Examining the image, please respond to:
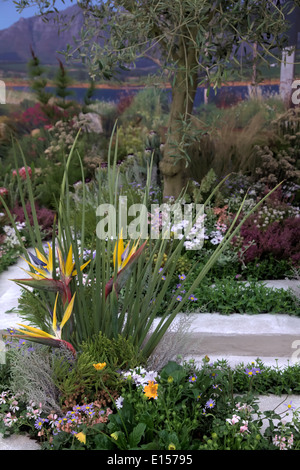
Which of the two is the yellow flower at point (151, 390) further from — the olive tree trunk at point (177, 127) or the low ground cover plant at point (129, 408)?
the olive tree trunk at point (177, 127)

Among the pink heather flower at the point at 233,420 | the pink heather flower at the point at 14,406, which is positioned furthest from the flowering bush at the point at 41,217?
the pink heather flower at the point at 233,420

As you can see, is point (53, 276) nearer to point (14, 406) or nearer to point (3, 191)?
point (14, 406)

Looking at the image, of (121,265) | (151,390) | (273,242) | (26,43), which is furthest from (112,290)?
(26,43)

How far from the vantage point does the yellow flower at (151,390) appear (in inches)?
89.4

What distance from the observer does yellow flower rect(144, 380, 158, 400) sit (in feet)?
7.45

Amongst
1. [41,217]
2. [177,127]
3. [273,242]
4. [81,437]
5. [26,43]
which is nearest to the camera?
[81,437]

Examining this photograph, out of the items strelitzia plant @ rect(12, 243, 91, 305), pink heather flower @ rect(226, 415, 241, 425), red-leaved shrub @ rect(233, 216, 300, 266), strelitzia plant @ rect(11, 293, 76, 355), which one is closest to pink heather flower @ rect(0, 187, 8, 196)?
red-leaved shrub @ rect(233, 216, 300, 266)

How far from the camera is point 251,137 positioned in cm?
612

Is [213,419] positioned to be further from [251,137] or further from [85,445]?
[251,137]

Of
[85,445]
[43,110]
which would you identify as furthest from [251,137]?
[85,445]

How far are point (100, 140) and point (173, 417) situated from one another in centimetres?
640

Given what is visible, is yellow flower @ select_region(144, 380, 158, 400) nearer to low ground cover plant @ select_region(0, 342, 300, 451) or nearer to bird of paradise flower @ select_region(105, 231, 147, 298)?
low ground cover plant @ select_region(0, 342, 300, 451)

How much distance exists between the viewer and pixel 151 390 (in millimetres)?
2291

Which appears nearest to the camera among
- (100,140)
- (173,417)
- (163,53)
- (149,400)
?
(173,417)
